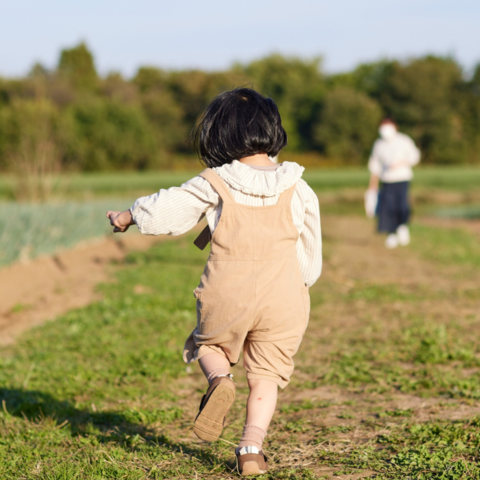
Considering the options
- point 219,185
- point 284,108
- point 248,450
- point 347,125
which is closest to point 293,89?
point 284,108

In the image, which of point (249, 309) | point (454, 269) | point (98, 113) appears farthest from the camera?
point (98, 113)

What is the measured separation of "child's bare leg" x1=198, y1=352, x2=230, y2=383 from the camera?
235 cm

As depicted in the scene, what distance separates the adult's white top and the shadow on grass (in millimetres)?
7036

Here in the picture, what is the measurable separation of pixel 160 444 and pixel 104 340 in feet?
7.04

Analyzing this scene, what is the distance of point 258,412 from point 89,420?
4.19ft

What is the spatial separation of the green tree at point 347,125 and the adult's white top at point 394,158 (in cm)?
4106

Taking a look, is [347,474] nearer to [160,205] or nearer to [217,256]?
[217,256]

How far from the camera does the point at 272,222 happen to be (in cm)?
237

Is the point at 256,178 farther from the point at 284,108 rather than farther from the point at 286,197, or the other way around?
the point at 284,108

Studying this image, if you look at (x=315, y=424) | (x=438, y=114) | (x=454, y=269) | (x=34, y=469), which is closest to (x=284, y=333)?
(x=315, y=424)

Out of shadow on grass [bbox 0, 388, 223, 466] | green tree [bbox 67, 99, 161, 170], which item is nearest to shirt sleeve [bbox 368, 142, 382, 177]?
shadow on grass [bbox 0, 388, 223, 466]

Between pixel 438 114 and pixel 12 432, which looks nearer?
pixel 12 432

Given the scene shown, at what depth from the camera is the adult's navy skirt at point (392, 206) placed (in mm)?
9859

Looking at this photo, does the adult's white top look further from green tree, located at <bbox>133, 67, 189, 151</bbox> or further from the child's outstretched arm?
green tree, located at <bbox>133, 67, 189, 151</bbox>
